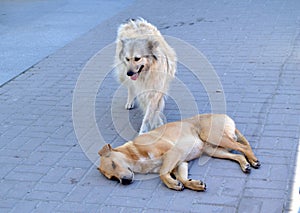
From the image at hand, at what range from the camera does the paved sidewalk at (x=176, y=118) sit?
15.0 feet

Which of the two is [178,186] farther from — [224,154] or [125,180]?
[224,154]

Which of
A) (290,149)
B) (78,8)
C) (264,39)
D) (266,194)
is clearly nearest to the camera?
(266,194)

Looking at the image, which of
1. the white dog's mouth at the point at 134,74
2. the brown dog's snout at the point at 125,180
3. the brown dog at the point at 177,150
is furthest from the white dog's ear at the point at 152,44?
the brown dog's snout at the point at 125,180

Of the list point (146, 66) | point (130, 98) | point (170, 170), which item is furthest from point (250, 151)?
point (130, 98)

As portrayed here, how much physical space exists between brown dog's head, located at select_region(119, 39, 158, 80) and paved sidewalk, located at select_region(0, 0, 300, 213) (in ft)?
2.58

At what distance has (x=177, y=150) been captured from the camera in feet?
16.4

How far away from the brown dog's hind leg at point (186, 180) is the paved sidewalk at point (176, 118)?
55 mm

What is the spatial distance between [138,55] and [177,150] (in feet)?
3.87

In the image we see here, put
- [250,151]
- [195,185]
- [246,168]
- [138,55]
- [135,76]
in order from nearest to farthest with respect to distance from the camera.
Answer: [195,185], [246,168], [250,151], [138,55], [135,76]

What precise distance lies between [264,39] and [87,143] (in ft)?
14.9

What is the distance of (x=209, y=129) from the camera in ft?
17.1

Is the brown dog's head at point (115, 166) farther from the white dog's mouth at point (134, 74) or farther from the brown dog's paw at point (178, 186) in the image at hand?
the white dog's mouth at point (134, 74)

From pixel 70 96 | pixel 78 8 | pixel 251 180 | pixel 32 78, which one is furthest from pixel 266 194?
pixel 78 8

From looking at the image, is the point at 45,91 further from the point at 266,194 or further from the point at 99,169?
the point at 266,194
